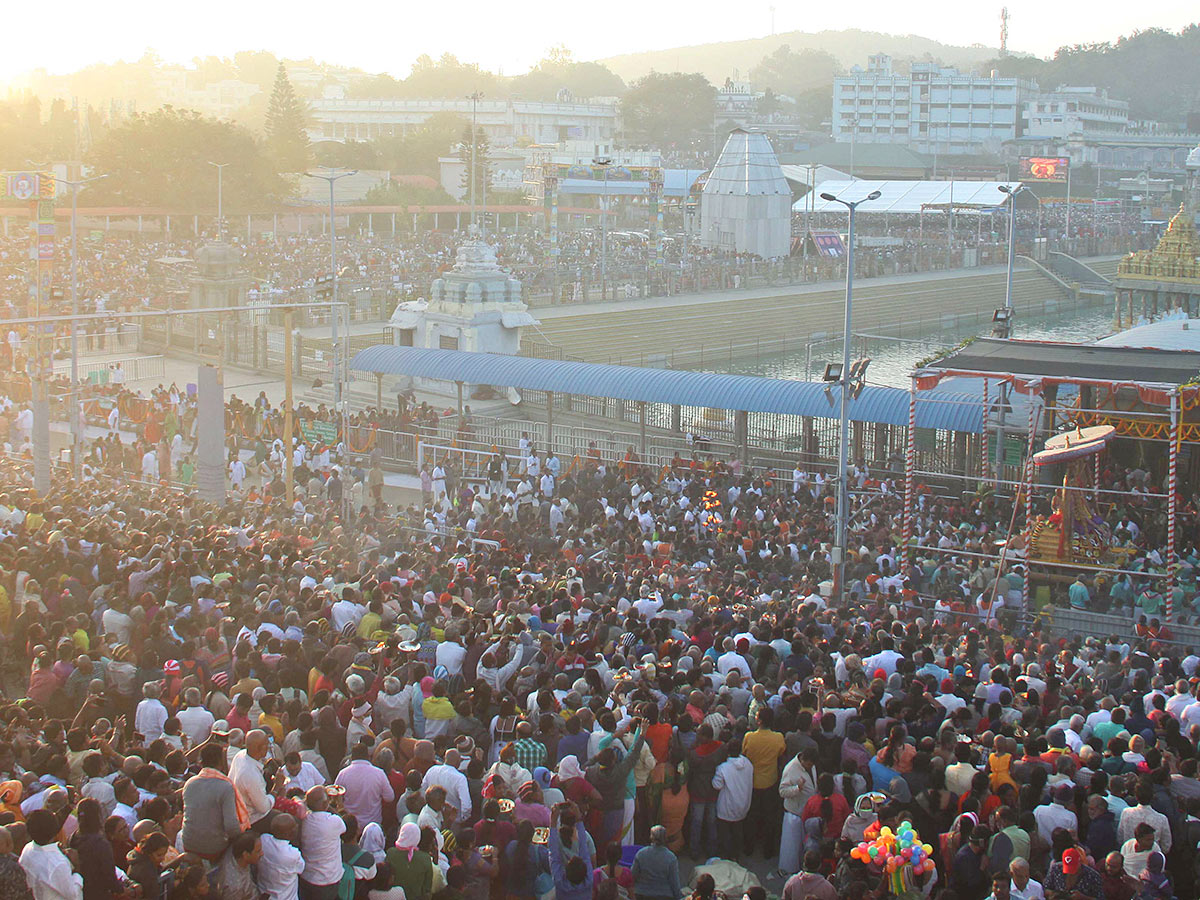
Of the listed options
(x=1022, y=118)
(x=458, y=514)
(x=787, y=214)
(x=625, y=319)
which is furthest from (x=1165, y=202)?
(x=458, y=514)

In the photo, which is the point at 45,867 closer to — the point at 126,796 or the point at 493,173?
the point at 126,796

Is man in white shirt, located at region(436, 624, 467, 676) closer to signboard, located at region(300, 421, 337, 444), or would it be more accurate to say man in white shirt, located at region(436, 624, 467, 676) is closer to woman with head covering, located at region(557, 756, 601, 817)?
woman with head covering, located at region(557, 756, 601, 817)

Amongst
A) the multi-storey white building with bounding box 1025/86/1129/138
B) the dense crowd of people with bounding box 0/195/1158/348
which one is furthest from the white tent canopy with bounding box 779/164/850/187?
the multi-storey white building with bounding box 1025/86/1129/138

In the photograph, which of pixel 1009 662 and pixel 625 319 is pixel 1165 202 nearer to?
pixel 625 319

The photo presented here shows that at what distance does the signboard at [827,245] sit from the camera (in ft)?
203

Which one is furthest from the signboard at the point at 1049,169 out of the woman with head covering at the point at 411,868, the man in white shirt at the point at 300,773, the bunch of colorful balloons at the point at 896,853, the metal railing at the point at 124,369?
the woman with head covering at the point at 411,868

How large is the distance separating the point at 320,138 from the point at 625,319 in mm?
86835

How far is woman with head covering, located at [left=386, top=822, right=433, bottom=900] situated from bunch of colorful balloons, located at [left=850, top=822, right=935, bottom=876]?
2.47 metres

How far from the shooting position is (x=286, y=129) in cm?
7856

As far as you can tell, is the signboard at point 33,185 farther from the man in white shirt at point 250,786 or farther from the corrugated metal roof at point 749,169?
the corrugated metal roof at point 749,169

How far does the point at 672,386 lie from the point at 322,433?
6.65m

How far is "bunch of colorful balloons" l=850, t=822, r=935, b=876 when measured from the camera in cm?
773

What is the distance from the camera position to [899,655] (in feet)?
35.9

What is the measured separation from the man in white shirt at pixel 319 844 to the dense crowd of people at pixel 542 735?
0.01 metres
